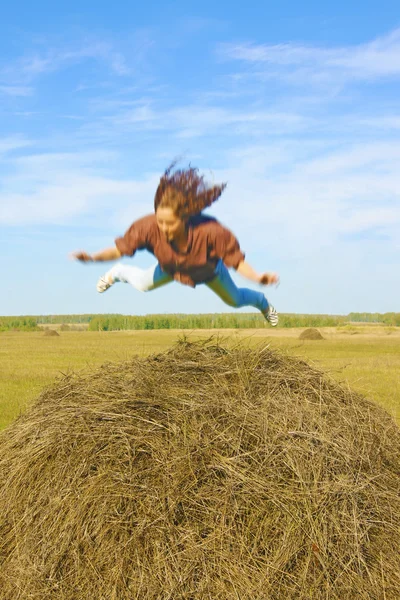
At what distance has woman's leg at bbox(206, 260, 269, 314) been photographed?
311 centimetres

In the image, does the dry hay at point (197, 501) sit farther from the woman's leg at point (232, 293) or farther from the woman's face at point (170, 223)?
the woman's face at point (170, 223)

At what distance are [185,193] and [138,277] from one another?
58 cm

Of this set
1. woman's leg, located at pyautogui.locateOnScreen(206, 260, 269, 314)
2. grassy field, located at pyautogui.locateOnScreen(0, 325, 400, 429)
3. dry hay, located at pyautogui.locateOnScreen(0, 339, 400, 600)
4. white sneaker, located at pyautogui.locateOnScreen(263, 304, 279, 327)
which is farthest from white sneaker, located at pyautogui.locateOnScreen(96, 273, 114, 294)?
grassy field, located at pyautogui.locateOnScreen(0, 325, 400, 429)

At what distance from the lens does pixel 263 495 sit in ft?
16.1

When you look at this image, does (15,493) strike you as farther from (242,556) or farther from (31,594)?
(242,556)

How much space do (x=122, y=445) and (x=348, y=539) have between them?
6.07 ft

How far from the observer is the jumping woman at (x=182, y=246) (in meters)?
2.67

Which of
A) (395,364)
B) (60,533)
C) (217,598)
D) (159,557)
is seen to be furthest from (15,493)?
(395,364)

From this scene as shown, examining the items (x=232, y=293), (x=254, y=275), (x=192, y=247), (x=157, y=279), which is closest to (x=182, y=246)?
(x=192, y=247)

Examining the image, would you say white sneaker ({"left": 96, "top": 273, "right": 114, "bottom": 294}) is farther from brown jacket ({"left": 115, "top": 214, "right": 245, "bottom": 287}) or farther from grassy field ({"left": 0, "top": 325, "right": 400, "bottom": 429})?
grassy field ({"left": 0, "top": 325, "right": 400, "bottom": 429})

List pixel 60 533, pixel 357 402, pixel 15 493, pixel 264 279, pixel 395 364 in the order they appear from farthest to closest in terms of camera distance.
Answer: pixel 395 364 < pixel 357 402 < pixel 15 493 < pixel 60 533 < pixel 264 279

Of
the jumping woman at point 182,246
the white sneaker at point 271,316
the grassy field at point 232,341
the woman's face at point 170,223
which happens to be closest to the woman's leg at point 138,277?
→ the jumping woman at point 182,246

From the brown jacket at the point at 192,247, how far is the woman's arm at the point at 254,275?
0.04 metres

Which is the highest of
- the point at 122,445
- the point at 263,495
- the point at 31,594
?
the point at 122,445
